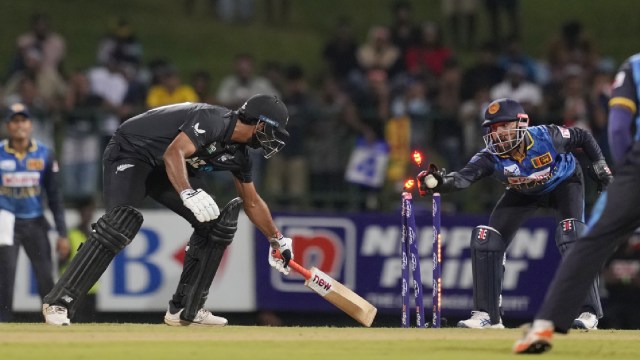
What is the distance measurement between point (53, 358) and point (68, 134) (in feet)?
28.9

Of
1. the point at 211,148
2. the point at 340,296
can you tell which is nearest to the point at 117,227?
the point at 211,148

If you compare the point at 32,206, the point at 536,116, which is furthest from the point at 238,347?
the point at 536,116

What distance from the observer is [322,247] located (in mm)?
16734

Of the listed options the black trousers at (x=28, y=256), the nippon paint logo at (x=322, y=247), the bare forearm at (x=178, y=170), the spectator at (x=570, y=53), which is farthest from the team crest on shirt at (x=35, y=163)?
the spectator at (x=570, y=53)

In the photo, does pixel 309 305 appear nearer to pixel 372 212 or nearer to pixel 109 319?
pixel 372 212

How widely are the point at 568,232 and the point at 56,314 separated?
173 inches

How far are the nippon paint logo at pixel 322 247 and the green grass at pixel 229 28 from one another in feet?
29.1

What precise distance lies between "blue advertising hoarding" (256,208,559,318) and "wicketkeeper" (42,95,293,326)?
16.1ft

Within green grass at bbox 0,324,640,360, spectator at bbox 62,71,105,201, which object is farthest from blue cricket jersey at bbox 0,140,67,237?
green grass at bbox 0,324,640,360

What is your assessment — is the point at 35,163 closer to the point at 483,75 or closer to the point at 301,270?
the point at 301,270

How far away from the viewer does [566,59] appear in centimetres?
2039

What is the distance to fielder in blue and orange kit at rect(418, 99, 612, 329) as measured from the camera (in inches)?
456

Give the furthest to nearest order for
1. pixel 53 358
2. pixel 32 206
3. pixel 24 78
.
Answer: pixel 24 78
pixel 32 206
pixel 53 358

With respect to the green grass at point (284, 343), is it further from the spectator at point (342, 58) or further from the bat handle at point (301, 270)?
the spectator at point (342, 58)
